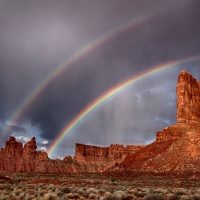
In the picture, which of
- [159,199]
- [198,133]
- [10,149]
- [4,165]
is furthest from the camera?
[10,149]

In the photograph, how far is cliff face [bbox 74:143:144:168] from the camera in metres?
174

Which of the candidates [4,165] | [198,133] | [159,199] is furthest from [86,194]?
[4,165]

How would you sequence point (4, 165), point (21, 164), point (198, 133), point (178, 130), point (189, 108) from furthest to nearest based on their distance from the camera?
point (21, 164)
point (4, 165)
point (189, 108)
point (178, 130)
point (198, 133)

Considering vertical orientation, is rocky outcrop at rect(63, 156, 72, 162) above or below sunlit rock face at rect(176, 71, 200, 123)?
below

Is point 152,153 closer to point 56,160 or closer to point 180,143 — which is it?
point 180,143

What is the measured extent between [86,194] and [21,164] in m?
133

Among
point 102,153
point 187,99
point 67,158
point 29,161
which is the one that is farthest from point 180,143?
point 102,153

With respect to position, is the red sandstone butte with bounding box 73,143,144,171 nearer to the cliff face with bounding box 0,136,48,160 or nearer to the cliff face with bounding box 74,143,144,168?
the cliff face with bounding box 74,143,144,168

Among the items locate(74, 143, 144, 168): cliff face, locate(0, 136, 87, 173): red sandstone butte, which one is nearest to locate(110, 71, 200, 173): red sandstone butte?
locate(0, 136, 87, 173): red sandstone butte

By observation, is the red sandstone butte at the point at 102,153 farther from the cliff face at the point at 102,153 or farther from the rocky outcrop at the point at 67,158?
the rocky outcrop at the point at 67,158

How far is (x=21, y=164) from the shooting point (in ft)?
459

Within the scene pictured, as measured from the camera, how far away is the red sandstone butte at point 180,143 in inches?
2495

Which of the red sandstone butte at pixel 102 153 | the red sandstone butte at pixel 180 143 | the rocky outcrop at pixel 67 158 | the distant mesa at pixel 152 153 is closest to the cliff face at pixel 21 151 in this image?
the distant mesa at pixel 152 153

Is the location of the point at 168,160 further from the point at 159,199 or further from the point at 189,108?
A: the point at 159,199
